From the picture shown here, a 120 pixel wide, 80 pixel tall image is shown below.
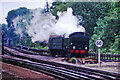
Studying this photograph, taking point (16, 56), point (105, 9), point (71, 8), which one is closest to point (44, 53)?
point (16, 56)

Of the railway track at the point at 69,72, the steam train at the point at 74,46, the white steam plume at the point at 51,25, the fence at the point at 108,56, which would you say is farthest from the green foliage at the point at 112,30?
the railway track at the point at 69,72

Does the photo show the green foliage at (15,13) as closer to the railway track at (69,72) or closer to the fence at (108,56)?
the railway track at (69,72)

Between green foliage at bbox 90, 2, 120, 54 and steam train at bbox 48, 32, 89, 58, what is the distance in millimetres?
1355

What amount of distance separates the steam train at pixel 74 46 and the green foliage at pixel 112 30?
135 centimetres

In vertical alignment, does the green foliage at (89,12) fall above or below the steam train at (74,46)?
above

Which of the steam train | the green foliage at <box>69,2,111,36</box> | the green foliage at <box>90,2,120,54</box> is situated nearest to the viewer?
the green foliage at <box>90,2,120,54</box>

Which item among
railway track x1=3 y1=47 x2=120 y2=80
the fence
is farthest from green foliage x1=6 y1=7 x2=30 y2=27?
the fence

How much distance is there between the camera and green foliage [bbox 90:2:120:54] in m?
11.1

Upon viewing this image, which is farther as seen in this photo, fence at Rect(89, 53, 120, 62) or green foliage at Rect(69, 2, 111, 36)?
green foliage at Rect(69, 2, 111, 36)

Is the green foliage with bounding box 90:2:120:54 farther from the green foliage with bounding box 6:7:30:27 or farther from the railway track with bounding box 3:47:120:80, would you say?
the green foliage with bounding box 6:7:30:27

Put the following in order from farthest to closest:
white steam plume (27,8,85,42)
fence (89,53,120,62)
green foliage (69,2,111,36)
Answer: white steam plume (27,8,85,42), green foliage (69,2,111,36), fence (89,53,120,62)

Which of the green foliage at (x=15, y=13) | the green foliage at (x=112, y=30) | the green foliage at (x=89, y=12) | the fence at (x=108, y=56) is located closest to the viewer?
the green foliage at (x=15, y=13)

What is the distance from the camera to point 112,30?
36.9ft

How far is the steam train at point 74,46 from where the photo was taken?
41.2 feet
